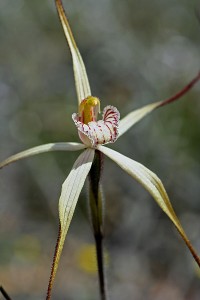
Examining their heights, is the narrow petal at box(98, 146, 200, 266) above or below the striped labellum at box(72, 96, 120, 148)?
below

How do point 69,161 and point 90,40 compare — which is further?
point 90,40

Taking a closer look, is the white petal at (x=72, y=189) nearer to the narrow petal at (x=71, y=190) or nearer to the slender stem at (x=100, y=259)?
the narrow petal at (x=71, y=190)

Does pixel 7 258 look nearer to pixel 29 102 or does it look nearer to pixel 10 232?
pixel 10 232

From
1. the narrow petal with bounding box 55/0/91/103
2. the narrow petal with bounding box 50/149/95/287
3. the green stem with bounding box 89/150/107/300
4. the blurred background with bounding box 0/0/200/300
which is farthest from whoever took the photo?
the blurred background with bounding box 0/0/200/300

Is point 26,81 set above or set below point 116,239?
above

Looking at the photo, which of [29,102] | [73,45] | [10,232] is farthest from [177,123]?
[73,45]

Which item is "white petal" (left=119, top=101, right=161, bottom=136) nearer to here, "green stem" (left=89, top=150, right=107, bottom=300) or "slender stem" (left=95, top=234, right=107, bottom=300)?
"green stem" (left=89, top=150, right=107, bottom=300)

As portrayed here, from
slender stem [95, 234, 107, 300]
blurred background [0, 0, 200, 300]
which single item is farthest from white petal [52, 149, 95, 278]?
blurred background [0, 0, 200, 300]
